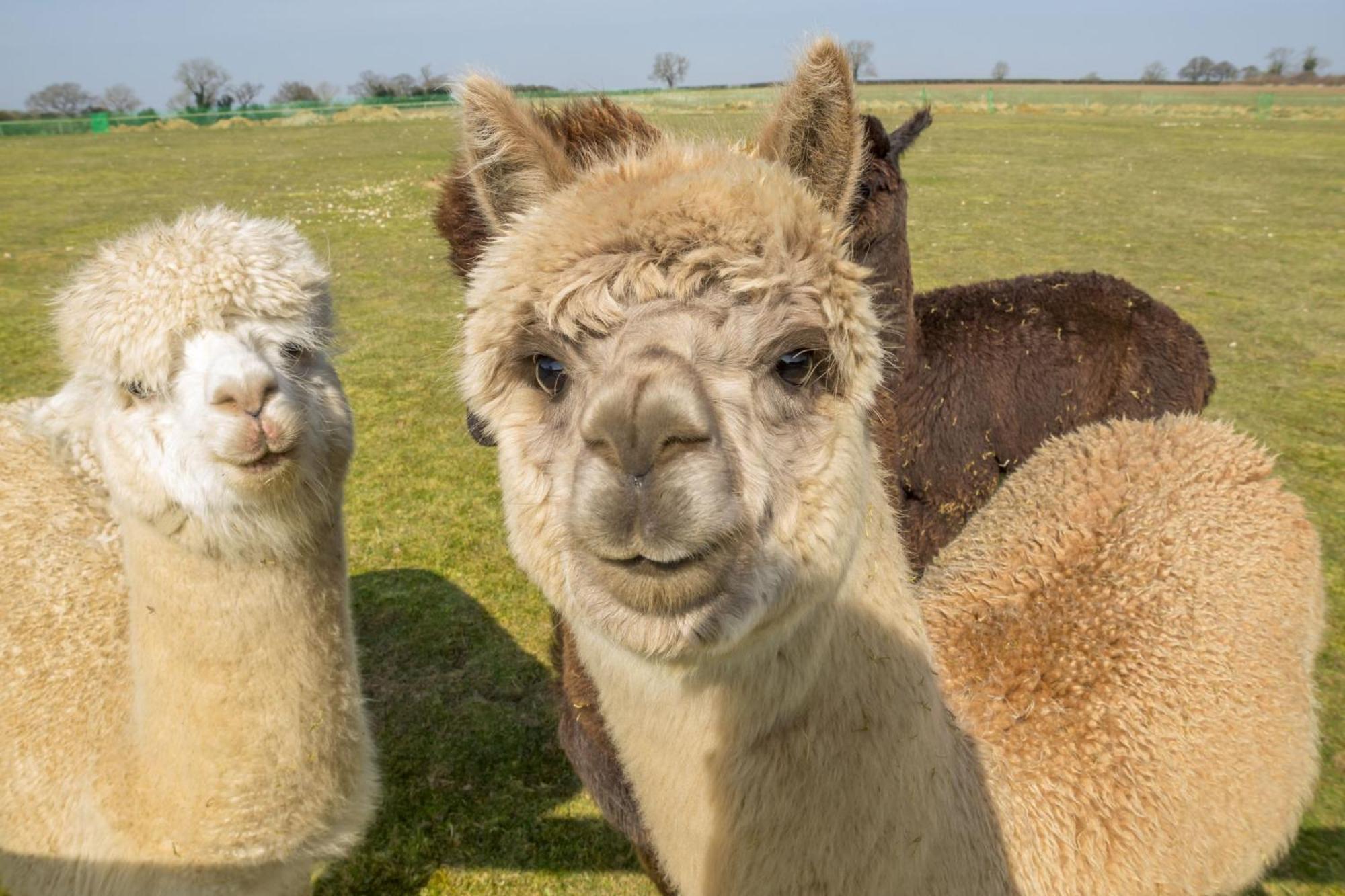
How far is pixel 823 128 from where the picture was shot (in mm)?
1508

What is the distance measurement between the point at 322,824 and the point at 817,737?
64.4 inches

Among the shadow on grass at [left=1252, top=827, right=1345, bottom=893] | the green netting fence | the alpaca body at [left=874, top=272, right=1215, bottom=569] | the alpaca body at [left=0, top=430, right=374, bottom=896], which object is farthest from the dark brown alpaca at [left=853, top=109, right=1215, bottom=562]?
the green netting fence

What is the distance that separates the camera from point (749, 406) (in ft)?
4.46

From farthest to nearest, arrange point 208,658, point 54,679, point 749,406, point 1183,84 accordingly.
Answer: point 1183,84
point 54,679
point 208,658
point 749,406

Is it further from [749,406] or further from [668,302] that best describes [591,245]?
[749,406]

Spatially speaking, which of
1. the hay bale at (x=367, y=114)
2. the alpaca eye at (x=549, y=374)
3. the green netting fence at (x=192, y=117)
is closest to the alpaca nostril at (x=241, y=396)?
the alpaca eye at (x=549, y=374)

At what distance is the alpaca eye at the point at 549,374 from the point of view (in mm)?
1484

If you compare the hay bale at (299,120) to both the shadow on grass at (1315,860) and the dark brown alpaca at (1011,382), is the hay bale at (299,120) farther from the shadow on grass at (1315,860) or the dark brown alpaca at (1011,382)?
the shadow on grass at (1315,860)

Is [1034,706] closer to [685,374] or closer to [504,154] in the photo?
[685,374]

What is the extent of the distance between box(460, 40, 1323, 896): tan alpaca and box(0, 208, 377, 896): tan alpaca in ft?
3.13

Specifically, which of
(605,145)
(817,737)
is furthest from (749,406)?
(605,145)

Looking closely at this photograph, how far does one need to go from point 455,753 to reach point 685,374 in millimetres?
3115

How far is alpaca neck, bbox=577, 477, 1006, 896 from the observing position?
4.96 ft

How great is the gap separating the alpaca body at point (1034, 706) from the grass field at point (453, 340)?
3.84 ft
